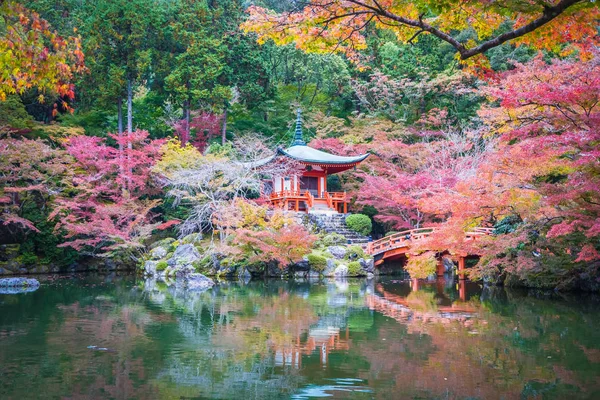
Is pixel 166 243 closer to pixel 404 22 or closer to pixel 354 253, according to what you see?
pixel 354 253

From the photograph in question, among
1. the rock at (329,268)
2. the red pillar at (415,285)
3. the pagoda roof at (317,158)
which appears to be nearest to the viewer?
the red pillar at (415,285)

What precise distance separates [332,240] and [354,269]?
2100 millimetres

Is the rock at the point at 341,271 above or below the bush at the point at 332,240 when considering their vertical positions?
below

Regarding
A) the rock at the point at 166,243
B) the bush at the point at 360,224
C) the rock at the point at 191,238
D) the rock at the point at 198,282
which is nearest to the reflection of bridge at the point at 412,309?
the rock at the point at 198,282

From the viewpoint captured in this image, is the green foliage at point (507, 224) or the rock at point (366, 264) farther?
the rock at point (366, 264)

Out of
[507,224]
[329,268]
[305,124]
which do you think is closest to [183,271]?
[329,268]

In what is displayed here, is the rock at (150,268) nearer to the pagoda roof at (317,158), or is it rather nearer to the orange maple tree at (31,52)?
the pagoda roof at (317,158)

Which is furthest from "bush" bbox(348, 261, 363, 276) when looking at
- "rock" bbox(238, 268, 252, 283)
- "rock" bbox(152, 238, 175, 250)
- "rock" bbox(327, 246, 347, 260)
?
"rock" bbox(152, 238, 175, 250)

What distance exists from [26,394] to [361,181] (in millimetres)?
21922

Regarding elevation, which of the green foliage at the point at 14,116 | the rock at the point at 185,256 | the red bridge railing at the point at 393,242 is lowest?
the rock at the point at 185,256

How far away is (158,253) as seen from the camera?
1992cm

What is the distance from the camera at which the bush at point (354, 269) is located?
1922cm

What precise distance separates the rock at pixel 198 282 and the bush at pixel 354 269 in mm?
5204

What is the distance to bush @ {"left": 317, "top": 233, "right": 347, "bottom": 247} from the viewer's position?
68.4 ft
